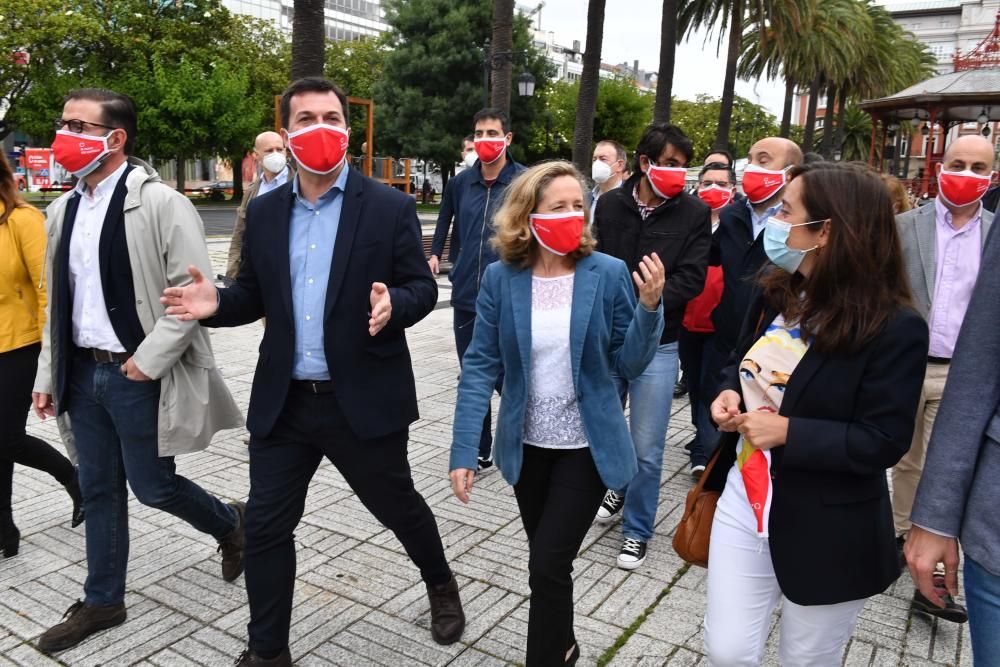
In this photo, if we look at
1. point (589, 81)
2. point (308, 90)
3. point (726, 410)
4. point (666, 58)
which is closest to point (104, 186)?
point (308, 90)

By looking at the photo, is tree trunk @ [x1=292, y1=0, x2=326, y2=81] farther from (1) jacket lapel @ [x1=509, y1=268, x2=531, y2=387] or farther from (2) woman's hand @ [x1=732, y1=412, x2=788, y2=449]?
(2) woman's hand @ [x1=732, y1=412, x2=788, y2=449]

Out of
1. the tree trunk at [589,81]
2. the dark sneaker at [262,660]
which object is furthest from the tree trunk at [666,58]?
the dark sneaker at [262,660]

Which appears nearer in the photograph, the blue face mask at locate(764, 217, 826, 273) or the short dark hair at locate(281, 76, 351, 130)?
the blue face mask at locate(764, 217, 826, 273)

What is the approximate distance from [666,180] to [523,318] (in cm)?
166

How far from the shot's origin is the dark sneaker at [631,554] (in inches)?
156

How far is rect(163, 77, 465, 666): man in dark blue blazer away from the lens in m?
2.86

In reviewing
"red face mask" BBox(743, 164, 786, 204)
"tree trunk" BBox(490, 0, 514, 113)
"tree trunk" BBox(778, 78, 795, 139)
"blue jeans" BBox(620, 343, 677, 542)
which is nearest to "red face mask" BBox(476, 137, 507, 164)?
"red face mask" BBox(743, 164, 786, 204)

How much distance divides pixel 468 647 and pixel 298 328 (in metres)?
1.46

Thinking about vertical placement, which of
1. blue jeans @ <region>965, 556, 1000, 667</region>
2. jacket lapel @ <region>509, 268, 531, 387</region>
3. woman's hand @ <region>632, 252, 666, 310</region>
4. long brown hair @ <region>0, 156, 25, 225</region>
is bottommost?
blue jeans @ <region>965, 556, 1000, 667</region>

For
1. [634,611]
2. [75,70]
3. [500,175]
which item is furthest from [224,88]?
[634,611]

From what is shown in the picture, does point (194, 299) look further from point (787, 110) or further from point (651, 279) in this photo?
point (787, 110)

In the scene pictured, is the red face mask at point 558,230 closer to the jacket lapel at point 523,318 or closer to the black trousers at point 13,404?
the jacket lapel at point 523,318

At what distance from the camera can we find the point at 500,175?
17.1 feet

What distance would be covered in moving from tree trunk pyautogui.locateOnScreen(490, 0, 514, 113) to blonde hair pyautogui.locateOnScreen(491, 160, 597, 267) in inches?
398
